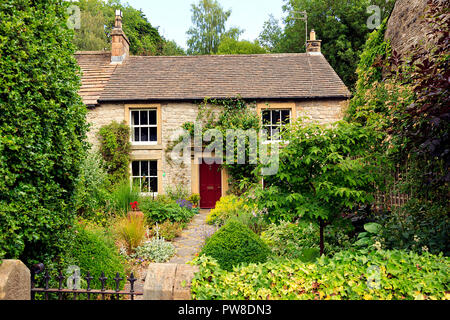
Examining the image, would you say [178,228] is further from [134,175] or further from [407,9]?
[407,9]

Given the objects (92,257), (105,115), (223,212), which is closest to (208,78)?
→ (105,115)

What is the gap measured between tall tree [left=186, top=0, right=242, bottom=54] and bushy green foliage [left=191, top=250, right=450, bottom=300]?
98.0 ft

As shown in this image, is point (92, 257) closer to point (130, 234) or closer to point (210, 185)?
point (130, 234)

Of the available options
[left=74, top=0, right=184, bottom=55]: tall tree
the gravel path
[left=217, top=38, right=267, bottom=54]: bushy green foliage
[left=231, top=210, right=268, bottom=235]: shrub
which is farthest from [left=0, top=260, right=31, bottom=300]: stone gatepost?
[left=217, top=38, right=267, bottom=54]: bushy green foliage

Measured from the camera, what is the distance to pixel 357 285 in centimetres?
308

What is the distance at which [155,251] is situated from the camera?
286 inches

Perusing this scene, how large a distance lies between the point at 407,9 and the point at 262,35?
26.9 metres

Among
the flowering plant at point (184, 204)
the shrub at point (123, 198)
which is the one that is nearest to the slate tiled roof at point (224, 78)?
the flowering plant at point (184, 204)

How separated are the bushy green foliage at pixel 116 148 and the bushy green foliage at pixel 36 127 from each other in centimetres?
906

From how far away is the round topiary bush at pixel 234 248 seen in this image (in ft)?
16.4

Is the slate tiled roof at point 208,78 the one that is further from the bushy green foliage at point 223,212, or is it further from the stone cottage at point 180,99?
the bushy green foliage at point 223,212

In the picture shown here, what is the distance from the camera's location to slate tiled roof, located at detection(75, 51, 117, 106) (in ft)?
45.7

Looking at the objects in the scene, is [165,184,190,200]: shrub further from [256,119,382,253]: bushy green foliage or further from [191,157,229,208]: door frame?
[256,119,382,253]: bushy green foliage
